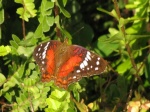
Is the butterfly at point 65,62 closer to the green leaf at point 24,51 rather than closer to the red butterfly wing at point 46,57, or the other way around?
the red butterfly wing at point 46,57

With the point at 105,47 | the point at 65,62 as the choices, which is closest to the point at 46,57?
the point at 65,62

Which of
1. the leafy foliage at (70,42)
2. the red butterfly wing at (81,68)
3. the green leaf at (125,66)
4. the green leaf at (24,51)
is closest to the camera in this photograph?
the red butterfly wing at (81,68)

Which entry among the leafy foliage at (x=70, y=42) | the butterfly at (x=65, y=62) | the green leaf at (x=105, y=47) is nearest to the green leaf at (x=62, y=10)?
the leafy foliage at (x=70, y=42)

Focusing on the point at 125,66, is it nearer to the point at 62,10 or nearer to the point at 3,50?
the point at 62,10

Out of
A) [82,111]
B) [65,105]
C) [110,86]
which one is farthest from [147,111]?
[65,105]

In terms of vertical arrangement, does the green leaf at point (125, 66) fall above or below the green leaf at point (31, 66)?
below

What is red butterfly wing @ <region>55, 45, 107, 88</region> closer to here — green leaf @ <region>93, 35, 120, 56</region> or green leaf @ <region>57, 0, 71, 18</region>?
green leaf @ <region>57, 0, 71, 18</region>

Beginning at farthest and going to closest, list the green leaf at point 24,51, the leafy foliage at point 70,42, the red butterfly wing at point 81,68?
the green leaf at point 24,51, the leafy foliage at point 70,42, the red butterfly wing at point 81,68

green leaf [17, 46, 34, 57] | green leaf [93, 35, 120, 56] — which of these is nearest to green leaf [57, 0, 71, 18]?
green leaf [17, 46, 34, 57]
